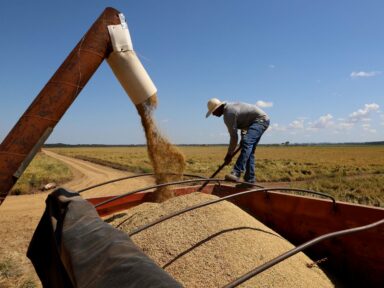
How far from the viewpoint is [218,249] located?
2.39 m

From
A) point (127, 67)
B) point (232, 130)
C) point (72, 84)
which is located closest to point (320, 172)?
point (232, 130)

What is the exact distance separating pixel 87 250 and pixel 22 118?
5.43 ft

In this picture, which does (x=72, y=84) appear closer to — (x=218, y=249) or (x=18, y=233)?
(x=218, y=249)

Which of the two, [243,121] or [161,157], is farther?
[243,121]

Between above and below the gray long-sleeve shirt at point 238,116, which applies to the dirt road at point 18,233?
below

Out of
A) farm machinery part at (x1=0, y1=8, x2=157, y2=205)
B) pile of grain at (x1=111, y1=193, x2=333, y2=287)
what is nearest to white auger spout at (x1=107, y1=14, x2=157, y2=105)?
farm machinery part at (x1=0, y1=8, x2=157, y2=205)

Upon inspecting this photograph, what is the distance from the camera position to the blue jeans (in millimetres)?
4336

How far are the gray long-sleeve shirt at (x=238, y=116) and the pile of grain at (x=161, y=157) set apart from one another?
2.97 ft

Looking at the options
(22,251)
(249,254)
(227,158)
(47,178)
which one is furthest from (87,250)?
(47,178)

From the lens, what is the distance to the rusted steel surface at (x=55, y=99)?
2492mm

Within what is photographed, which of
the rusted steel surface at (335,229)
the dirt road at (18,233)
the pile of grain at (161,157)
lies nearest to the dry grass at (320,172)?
the pile of grain at (161,157)

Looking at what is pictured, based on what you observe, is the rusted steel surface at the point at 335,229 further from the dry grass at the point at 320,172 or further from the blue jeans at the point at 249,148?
the dry grass at the point at 320,172

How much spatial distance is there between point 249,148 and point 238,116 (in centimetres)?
51

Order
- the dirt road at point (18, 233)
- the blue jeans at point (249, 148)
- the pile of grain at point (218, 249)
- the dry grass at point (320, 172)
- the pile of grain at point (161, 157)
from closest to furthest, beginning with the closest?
the pile of grain at point (218, 249) < the pile of grain at point (161, 157) < the dirt road at point (18, 233) < the blue jeans at point (249, 148) < the dry grass at point (320, 172)
